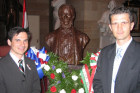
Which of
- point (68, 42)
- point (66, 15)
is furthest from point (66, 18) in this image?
point (68, 42)

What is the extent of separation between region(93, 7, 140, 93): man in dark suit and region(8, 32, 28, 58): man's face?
81 cm

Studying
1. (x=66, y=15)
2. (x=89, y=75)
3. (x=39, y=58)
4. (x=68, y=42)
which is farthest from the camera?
(x=68, y=42)

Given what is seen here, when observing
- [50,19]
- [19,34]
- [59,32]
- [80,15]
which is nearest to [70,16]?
[59,32]

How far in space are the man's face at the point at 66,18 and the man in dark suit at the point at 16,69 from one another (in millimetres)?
1357

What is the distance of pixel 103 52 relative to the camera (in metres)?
1.59

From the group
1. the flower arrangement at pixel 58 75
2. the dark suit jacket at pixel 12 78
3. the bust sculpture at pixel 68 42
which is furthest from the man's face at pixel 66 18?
the dark suit jacket at pixel 12 78

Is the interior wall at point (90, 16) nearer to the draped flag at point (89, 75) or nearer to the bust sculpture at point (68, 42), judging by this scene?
the bust sculpture at point (68, 42)

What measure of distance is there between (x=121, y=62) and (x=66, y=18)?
1.84 metres

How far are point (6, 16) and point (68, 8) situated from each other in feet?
12.4

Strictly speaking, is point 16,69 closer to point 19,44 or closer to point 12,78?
point 12,78

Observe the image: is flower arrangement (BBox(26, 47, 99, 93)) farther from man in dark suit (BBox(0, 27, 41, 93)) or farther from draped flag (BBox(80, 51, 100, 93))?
man in dark suit (BBox(0, 27, 41, 93))

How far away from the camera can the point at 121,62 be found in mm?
1380

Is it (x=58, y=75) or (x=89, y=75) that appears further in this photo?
(x=58, y=75)

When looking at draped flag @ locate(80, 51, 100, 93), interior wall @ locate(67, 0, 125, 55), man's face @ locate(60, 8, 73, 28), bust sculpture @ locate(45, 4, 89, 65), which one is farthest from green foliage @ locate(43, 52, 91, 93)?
interior wall @ locate(67, 0, 125, 55)
